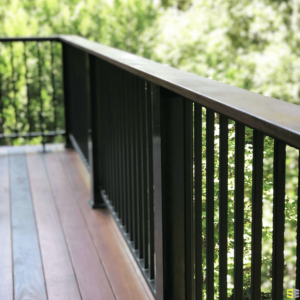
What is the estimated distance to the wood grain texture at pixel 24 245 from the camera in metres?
2.27

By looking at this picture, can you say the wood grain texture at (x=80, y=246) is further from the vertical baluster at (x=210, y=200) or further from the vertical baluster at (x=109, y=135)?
the vertical baluster at (x=210, y=200)

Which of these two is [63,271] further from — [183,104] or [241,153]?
[241,153]

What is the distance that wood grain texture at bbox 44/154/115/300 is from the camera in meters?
2.28

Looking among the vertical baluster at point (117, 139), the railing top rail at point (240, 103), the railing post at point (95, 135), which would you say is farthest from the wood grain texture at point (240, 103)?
the railing post at point (95, 135)

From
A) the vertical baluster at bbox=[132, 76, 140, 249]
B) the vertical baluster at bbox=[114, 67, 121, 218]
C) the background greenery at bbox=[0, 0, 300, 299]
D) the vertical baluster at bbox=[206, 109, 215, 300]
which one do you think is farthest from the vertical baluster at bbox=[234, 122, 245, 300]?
the background greenery at bbox=[0, 0, 300, 299]

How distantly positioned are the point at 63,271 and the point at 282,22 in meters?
11.2

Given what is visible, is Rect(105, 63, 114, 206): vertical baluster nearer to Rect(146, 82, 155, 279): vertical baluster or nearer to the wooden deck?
the wooden deck

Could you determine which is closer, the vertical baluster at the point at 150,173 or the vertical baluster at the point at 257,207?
the vertical baluster at the point at 257,207

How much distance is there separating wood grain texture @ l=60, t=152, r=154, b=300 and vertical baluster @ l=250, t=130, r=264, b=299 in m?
1.11

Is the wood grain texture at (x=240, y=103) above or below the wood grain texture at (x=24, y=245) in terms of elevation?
above

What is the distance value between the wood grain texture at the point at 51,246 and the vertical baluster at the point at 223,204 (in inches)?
42.1

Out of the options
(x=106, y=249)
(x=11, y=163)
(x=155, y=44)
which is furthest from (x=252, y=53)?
(x=106, y=249)

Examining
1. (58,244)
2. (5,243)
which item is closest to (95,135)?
(58,244)

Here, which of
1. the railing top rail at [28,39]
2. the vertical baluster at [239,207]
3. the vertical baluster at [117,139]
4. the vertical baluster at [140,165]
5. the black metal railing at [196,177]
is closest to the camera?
the black metal railing at [196,177]
